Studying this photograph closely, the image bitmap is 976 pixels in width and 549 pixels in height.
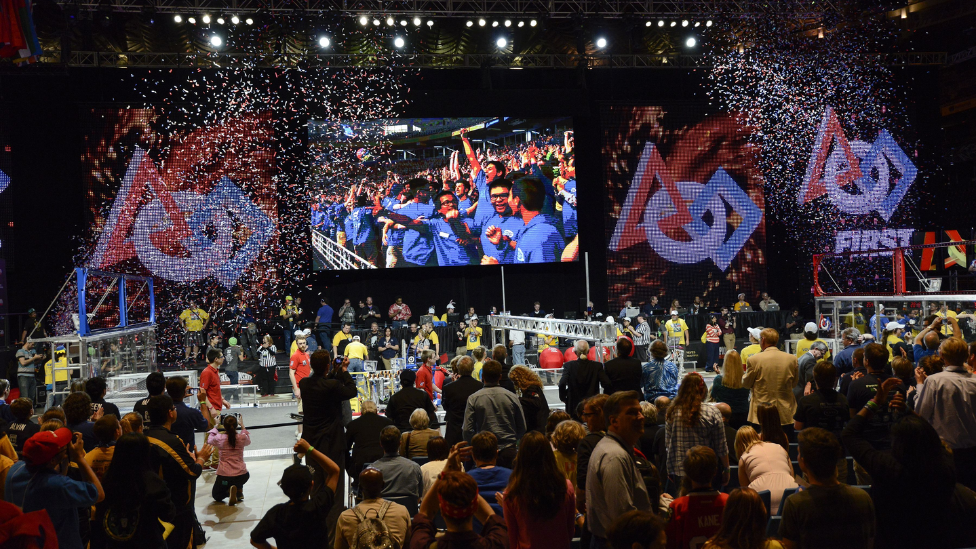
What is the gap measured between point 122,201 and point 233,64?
465cm

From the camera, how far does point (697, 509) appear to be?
328cm

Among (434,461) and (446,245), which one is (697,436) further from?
(446,245)

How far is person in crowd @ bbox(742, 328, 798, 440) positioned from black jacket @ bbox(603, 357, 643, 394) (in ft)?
3.13

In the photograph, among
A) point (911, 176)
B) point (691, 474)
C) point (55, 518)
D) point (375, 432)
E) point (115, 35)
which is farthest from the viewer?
point (911, 176)

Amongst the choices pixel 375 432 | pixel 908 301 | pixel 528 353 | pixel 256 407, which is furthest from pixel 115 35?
pixel 908 301

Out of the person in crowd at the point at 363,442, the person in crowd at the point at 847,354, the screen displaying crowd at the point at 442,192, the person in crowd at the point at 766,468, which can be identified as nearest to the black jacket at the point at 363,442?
the person in crowd at the point at 363,442

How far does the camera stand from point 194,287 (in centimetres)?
2000

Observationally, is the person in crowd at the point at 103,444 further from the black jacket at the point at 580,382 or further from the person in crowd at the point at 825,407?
the person in crowd at the point at 825,407

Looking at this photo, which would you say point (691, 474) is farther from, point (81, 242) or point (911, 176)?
point (911, 176)

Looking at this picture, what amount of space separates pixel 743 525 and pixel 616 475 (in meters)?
0.66

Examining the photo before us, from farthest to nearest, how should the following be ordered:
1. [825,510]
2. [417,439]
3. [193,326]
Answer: [193,326] → [417,439] → [825,510]

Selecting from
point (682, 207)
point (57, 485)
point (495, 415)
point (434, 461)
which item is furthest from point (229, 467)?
point (682, 207)

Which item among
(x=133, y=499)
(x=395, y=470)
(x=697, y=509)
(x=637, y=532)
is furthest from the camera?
(x=395, y=470)

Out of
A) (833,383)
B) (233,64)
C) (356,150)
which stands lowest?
(833,383)
